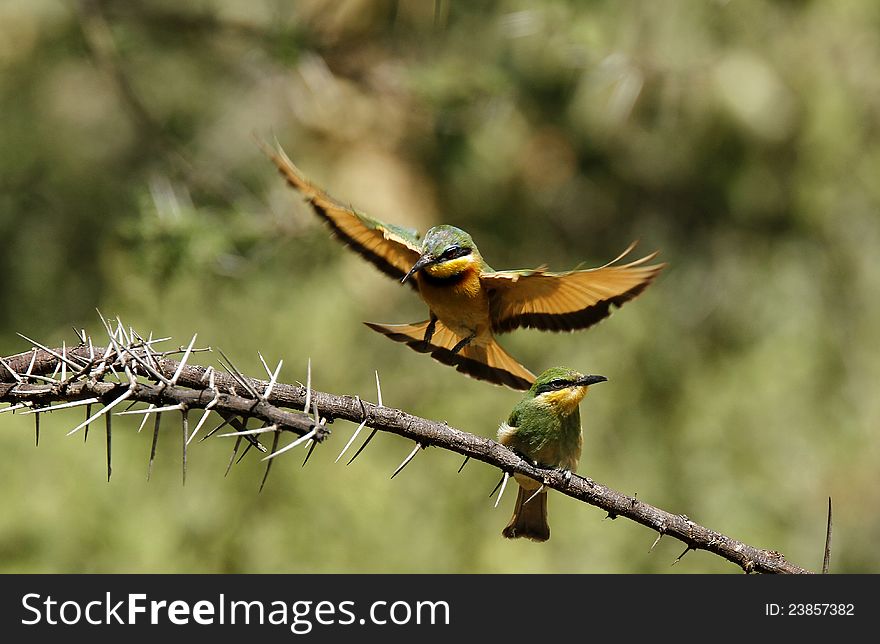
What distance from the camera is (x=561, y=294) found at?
1735mm

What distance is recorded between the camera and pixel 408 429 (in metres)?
1.24

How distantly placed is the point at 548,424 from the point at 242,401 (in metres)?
0.95

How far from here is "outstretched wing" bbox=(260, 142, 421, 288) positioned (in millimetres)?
1808

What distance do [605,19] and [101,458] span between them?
3.02m

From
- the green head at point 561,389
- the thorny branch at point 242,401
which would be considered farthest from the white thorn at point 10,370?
the green head at point 561,389

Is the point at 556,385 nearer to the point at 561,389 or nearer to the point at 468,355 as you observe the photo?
the point at 561,389

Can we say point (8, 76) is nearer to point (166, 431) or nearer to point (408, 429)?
point (166, 431)

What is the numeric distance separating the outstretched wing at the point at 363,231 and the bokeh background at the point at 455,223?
5.81ft

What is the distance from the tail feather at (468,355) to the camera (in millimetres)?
1788

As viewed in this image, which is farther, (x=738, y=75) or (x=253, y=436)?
(x=738, y=75)

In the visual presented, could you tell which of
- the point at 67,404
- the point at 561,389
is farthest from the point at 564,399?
the point at 67,404

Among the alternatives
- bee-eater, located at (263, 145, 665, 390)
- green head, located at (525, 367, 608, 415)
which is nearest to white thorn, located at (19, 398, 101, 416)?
bee-eater, located at (263, 145, 665, 390)

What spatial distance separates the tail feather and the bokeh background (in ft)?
6.13

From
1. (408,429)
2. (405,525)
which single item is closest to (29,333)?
(405,525)
